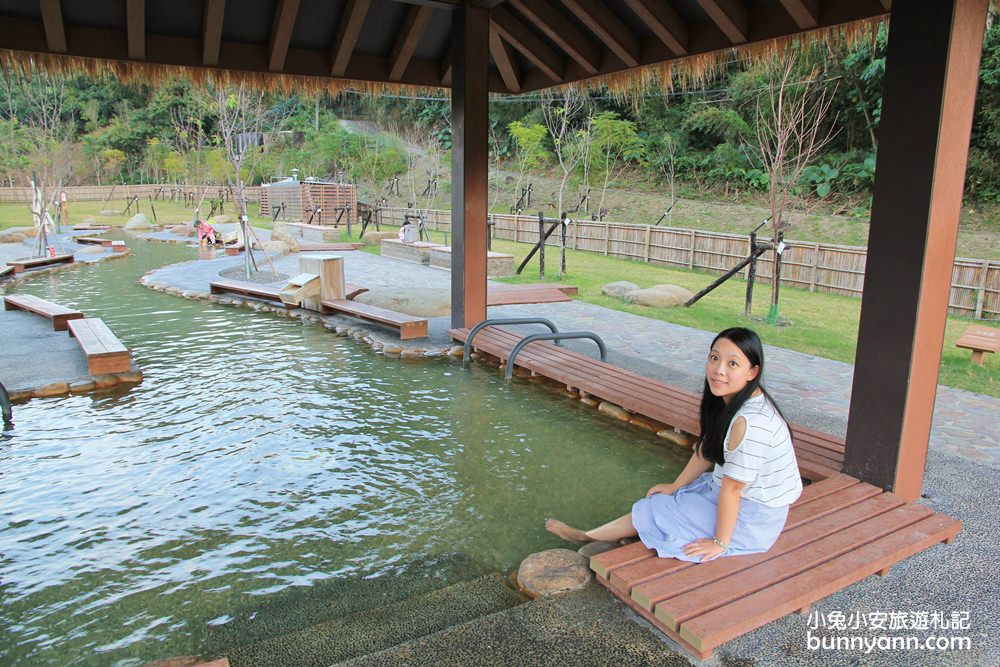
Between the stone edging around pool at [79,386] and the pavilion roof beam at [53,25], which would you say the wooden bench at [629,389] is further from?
the pavilion roof beam at [53,25]

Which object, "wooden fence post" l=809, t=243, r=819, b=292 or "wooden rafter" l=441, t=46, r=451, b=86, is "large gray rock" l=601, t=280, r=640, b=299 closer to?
"wooden fence post" l=809, t=243, r=819, b=292

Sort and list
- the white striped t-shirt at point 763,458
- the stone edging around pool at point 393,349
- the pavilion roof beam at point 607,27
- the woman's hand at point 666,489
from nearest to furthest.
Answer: the white striped t-shirt at point 763,458 < the woman's hand at point 666,489 < the stone edging around pool at point 393,349 < the pavilion roof beam at point 607,27

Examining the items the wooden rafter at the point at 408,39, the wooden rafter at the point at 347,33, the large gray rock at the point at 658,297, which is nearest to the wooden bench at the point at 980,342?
the large gray rock at the point at 658,297

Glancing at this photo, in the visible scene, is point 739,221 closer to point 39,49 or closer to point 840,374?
point 840,374

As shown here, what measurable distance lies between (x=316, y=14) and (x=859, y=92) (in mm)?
21329

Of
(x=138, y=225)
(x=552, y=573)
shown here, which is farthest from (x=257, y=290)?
(x=138, y=225)

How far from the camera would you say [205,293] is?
10438 millimetres

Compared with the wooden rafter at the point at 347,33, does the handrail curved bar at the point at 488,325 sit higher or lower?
lower

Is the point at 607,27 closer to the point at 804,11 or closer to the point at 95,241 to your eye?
the point at 804,11

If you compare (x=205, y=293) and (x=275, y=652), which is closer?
(x=275, y=652)

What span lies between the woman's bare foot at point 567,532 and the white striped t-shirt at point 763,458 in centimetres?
96

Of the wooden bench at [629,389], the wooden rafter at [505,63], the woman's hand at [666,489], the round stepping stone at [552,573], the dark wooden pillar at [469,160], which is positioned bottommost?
the round stepping stone at [552,573]

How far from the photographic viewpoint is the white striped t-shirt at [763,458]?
8.45 feet

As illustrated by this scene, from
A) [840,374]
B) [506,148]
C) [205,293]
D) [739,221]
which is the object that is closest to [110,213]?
[506,148]
